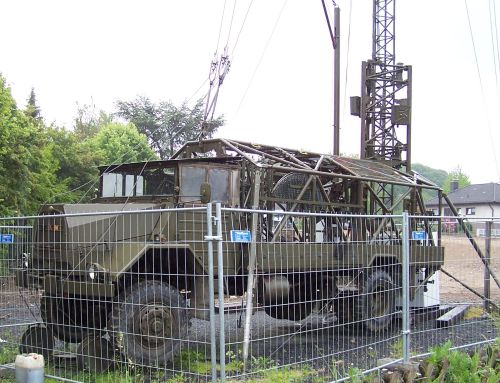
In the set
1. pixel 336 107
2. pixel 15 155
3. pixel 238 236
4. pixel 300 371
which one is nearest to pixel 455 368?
pixel 300 371

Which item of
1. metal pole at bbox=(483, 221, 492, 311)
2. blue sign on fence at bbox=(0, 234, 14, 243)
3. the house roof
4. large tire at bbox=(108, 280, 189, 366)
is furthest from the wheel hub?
the house roof

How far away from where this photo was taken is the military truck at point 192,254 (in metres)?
5.99

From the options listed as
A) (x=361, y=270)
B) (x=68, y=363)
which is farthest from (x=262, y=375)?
(x=68, y=363)

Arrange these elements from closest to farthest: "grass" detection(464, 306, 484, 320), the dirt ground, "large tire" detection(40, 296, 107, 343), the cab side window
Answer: "large tire" detection(40, 296, 107, 343), the dirt ground, the cab side window, "grass" detection(464, 306, 484, 320)

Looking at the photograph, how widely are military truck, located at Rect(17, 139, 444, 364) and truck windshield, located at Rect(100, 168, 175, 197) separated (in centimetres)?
2

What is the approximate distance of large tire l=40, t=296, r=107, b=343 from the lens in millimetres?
6168

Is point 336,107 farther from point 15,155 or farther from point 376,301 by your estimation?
point 376,301

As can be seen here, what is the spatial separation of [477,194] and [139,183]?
203 feet

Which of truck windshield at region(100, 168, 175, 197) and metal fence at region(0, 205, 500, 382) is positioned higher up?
truck windshield at region(100, 168, 175, 197)

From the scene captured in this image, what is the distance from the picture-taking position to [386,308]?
6.61 meters

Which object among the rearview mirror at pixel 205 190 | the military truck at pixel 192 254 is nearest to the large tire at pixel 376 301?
the military truck at pixel 192 254

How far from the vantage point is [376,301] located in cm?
619

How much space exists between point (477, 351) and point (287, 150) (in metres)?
4.59

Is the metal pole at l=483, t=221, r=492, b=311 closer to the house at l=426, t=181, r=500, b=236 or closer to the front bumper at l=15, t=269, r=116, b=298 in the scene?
the front bumper at l=15, t=269, r=116, b=298
